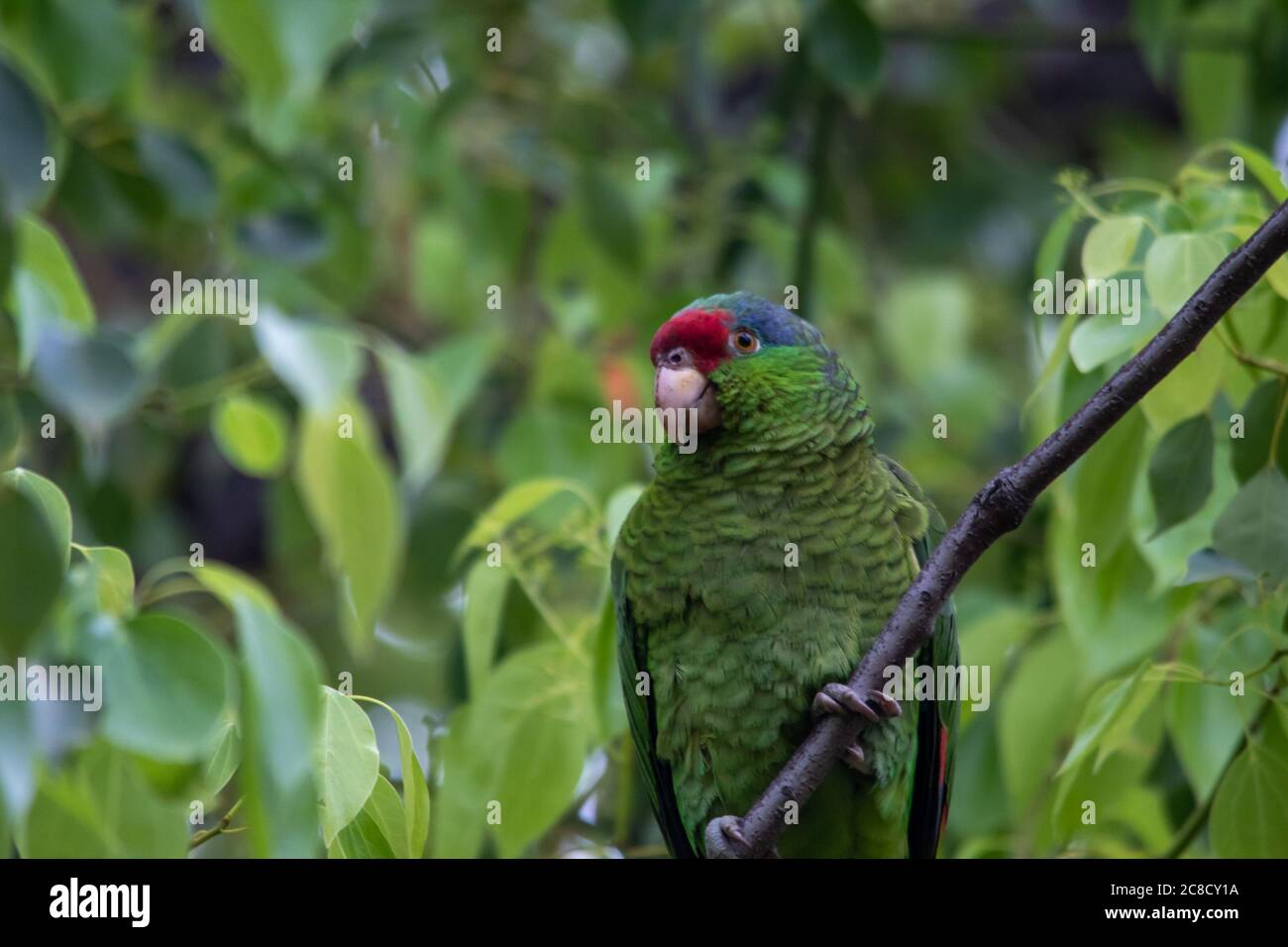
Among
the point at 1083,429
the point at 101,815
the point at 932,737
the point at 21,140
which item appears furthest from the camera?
the point at 932,737

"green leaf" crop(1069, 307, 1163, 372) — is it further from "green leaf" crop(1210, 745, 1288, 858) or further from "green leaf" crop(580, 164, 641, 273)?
"green leaf" crop(580, 164, 641, 273)

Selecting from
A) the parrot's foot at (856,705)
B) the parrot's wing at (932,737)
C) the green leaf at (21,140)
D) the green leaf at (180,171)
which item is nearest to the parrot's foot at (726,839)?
the parrot's foot at (856,705)

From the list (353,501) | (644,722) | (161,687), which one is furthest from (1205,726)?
(161,687)

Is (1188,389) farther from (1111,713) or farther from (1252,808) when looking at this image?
(1252,808)

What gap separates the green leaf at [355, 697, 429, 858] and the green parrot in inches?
20.3

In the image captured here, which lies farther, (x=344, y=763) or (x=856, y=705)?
(x=856, y=705)

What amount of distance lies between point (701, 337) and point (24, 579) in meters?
1.18

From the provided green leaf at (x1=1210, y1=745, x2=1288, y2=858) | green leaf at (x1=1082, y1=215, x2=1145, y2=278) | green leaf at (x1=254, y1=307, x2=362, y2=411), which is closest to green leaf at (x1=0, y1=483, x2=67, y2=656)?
green leaf at (x1=254, y1=307, x2=362, y2=411)

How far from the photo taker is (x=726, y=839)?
1854 millimetres

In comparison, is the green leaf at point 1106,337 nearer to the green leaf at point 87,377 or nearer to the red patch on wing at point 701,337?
the red patch on wing at point 701,337

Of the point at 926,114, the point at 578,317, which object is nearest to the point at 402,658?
the point at 578,317

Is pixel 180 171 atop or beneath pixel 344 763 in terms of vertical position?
atop

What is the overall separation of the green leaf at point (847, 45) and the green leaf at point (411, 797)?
158 centimetres

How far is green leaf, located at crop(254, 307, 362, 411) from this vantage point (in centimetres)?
152
